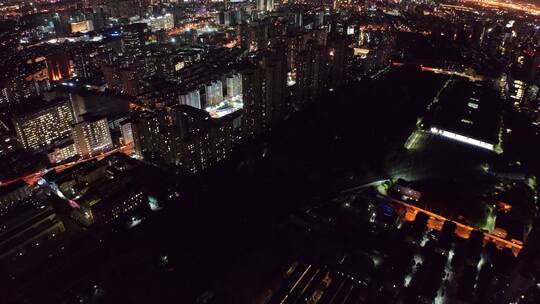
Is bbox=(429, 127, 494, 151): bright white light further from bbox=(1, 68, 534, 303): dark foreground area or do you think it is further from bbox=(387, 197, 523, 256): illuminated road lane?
bbox=(387, 197, 523, 256): illuminated road lane

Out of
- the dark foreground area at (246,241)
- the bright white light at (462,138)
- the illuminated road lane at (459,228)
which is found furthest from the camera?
the bright white light at (462,138)

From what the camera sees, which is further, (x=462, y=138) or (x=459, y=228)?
(x=462, y=138)

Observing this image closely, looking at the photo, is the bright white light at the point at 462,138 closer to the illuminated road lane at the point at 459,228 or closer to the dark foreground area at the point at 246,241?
the dark foreground area at the point at 246,241

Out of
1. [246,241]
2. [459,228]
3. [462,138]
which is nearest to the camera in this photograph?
[246,241]

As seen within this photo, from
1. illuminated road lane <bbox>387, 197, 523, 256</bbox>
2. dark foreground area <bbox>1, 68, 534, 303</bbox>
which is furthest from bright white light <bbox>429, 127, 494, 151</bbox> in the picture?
illuminated road lane <bbox>387, 197, 523, 256</bbox>

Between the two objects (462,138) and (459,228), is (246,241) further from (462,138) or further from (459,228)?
(462,138)

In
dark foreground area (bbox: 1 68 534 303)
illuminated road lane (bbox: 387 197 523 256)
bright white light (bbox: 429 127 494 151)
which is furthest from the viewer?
bright white light (bbox: 429 127 494 151)

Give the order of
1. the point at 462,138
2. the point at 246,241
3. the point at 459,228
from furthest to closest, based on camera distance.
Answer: the point at 462,138, the point at 459,228, the point at 246,241

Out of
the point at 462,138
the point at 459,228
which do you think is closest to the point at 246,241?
the point at 459,228

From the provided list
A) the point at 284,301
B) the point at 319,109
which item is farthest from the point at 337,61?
the point at 284,301

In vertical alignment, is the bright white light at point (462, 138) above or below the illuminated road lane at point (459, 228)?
above

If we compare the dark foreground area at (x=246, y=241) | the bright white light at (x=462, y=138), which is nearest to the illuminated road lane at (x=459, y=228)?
the dark foreground area at (x=246, y=241)
